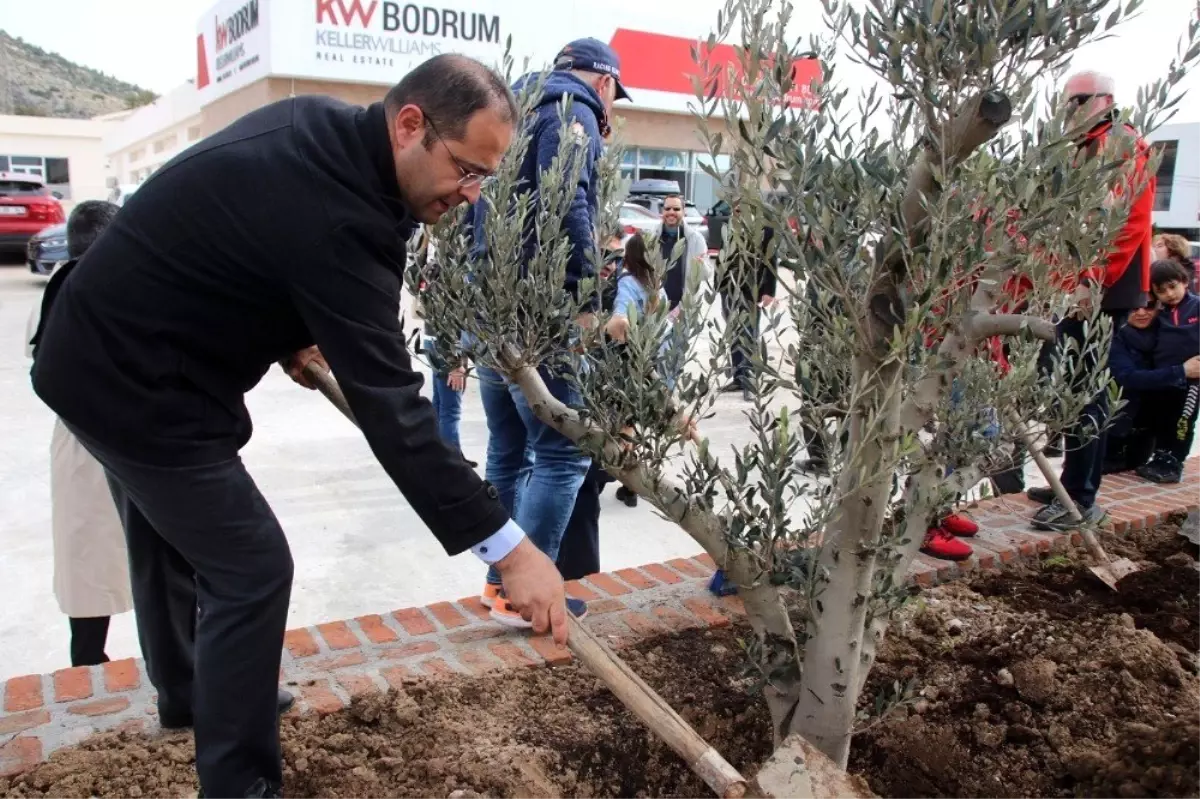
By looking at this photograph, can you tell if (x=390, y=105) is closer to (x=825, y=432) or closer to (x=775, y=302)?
(x=775, y=302)

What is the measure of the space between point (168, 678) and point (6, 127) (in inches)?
1865

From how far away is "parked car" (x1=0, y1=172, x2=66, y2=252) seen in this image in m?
16.9

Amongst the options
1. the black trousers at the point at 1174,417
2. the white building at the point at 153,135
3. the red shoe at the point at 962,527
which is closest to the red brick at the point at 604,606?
the red shoe at the point at 962,527

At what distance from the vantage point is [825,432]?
1.88m

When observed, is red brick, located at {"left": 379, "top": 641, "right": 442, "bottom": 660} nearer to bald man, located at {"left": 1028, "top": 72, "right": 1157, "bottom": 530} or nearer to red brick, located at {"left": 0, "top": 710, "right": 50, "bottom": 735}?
red brick, located at {"left": 0, "top": 710, "right": 50, "bottom": 735}

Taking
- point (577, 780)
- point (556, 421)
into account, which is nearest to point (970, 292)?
point (556, 421)

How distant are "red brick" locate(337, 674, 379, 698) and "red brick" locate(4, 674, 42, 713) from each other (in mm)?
813

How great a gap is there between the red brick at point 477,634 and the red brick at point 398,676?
0.83 feet

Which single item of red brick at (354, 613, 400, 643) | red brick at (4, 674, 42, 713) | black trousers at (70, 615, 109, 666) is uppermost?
red brick at (354, 613, 400, 643)

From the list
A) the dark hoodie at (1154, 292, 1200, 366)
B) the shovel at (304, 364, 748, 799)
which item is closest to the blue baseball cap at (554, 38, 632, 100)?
the shovel at (304, 364, 748, 799)

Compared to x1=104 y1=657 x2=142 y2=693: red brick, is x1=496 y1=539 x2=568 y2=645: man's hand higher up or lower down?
higher up

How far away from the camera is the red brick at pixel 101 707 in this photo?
8.12 ft

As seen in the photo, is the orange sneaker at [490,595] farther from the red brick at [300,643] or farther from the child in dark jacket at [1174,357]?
the child in dark jacket at [1174,357]

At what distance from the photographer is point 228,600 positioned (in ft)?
6.57
